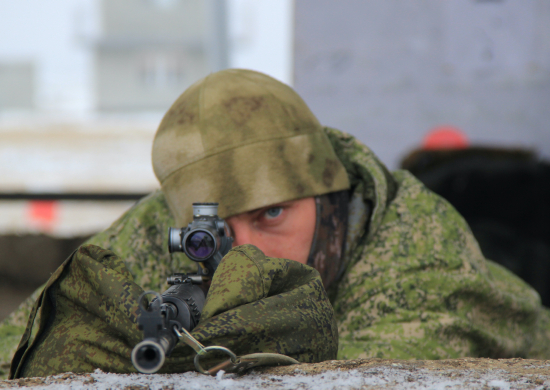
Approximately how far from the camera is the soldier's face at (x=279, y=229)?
53.8 inches

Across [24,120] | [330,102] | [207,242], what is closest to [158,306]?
[207,242]

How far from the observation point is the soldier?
1354 mm

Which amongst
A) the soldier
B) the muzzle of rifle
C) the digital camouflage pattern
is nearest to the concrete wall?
the soldier

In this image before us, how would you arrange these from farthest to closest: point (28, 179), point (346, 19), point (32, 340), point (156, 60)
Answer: point (156, 60), point (28, 179), point (346, 19), point (32, 340)

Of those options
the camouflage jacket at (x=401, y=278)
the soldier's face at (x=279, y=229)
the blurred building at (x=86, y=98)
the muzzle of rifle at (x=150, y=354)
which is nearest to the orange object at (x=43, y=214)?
the blurred building at (x=86, y=98)

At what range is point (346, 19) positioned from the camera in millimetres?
3100

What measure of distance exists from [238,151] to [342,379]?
0.78 m

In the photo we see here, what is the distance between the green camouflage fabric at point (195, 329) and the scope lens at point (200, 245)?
0.11 m

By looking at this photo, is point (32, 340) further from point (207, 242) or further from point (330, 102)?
point (330, 102)

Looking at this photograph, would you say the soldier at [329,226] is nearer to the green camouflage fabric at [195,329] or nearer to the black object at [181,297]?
the black object at [181,297]

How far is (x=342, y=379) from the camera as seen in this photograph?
2.33 feet

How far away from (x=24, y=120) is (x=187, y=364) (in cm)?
473

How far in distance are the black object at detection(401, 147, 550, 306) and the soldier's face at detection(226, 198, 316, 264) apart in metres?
1.36

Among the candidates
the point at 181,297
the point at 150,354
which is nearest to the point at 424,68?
the point at 181,297
